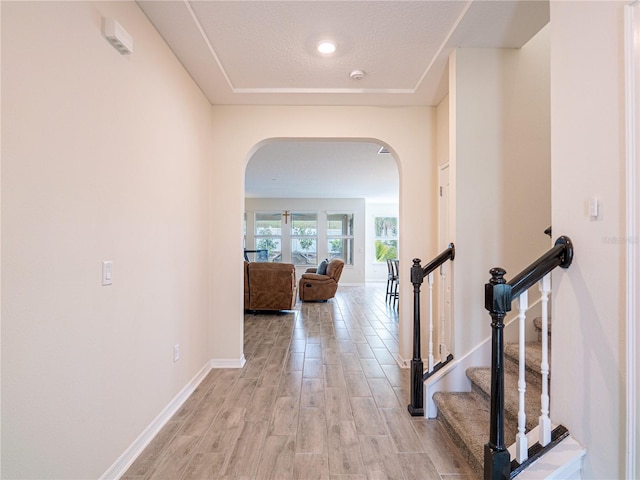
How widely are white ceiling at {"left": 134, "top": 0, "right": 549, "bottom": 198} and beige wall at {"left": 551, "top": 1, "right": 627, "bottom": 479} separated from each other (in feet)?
2.39

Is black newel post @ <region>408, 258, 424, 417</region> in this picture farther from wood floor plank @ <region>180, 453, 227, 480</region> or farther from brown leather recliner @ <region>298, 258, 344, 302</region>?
brown leather recliner @ <region>298, 258, 344, 302</region>

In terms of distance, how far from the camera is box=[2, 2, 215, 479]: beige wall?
110cm

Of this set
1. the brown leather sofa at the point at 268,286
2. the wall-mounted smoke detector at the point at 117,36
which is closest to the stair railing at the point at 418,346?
the wall-mounted smoke detector at the point at 117,36

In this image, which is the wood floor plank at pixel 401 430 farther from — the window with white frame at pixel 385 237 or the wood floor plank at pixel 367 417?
the window with white frame at pixel 385 237

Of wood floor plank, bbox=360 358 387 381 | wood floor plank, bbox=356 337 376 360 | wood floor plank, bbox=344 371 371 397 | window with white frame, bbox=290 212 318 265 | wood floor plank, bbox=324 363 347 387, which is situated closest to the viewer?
wood floor plank, bbox=344 371 371 397

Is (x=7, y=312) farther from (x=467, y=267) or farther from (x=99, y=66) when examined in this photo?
(x=467, y=267)

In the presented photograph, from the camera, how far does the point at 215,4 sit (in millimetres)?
1829

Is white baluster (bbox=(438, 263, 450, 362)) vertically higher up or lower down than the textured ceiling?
lower down

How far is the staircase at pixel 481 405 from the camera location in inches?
65.9

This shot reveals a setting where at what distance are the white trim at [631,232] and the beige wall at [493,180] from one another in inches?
45.9

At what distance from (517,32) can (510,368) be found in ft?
7.36

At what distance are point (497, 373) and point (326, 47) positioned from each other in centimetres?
226

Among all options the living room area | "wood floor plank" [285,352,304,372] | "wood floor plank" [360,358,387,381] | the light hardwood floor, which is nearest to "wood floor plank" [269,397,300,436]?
the light hardwood floor

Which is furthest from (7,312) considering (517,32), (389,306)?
(389,306)
